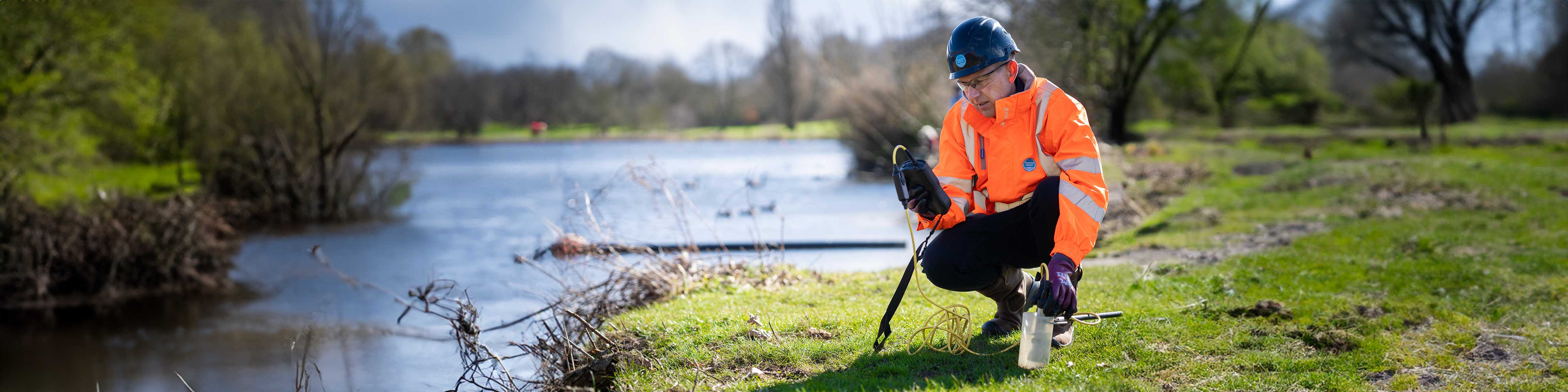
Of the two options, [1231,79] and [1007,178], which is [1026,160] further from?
[1231,79]

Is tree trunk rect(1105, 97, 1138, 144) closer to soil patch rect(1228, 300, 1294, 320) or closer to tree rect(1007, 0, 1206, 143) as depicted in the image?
tree rect(1007, 0, 1206, 143)

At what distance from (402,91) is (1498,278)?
26927 millimetres

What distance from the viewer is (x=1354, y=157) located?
1958 cm

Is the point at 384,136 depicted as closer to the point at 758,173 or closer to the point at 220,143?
the point at 220,143

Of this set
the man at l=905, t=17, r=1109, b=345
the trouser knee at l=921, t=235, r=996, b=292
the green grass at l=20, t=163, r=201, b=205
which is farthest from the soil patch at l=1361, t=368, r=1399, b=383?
the green grass at l=20, t=163, r=201, b=205

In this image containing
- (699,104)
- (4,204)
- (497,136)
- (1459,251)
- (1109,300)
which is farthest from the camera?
(699,104)

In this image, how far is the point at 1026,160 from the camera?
412cm

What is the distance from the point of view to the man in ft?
12.6

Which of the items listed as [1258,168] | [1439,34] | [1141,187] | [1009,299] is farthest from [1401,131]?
[1009,299]

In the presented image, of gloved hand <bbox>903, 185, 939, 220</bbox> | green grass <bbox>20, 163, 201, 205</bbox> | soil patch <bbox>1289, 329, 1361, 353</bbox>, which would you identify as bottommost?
green grass <bbox>20, 163, 201, 205</bbox>

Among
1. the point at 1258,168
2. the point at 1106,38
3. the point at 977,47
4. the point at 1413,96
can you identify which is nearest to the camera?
the point at 977,47

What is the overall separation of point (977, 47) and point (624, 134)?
65398 mm

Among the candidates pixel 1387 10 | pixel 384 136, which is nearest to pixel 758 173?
pixel 384 136

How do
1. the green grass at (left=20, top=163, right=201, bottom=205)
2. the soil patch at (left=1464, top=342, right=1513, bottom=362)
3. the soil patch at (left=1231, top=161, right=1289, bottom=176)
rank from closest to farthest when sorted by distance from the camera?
the soil patch at (left=1464, top=342, right=1513, bottom=362) < the green grass at (left=20, top=163, right=201, bottom=205) < the soil patch at (left=1231, top=161, right=1289, bottom=176)
